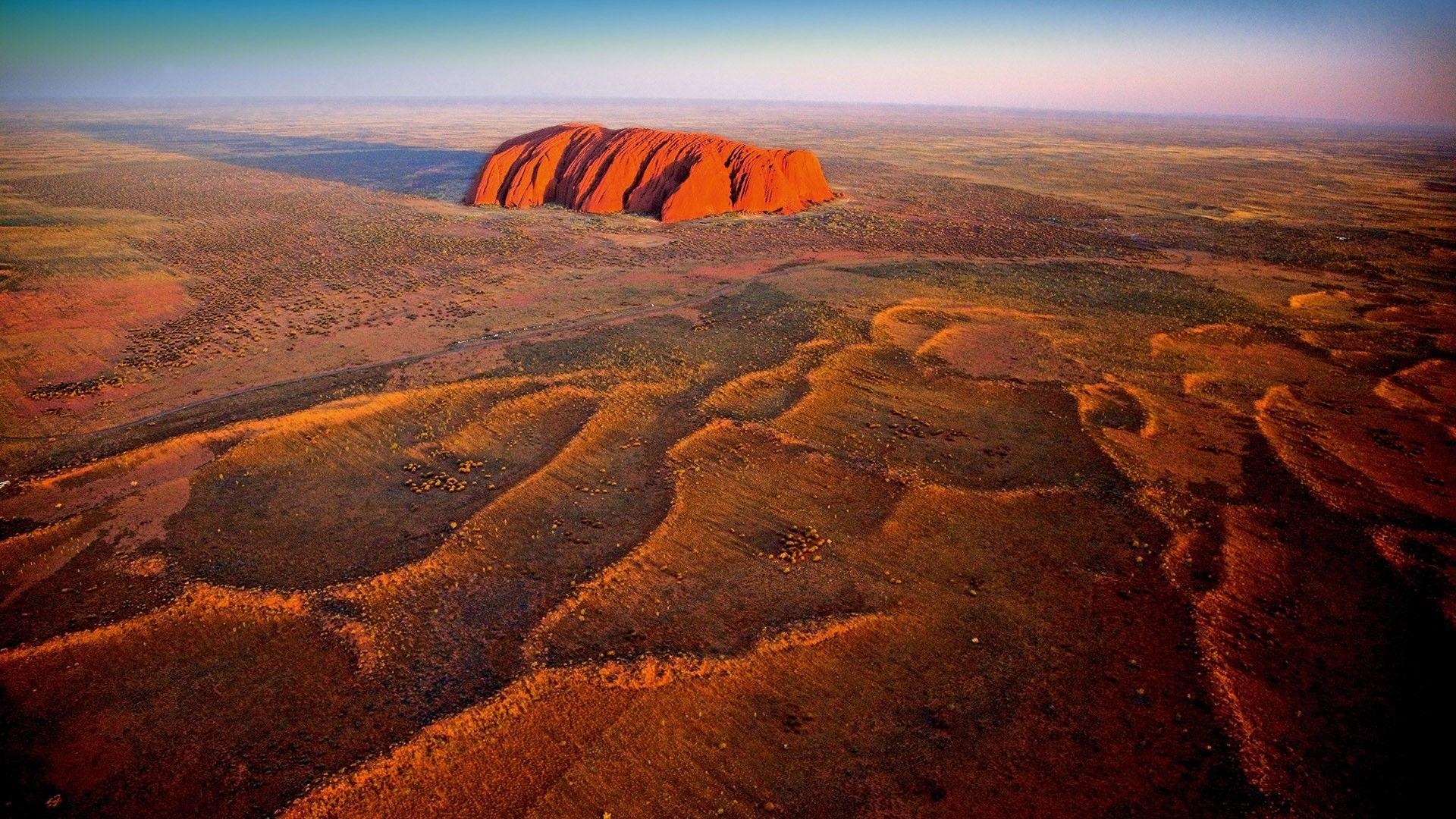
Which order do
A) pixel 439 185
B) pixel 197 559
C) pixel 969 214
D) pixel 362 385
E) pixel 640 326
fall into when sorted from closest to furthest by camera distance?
pixel 197 559, pixel 362 385, pixel 640 326, pixel 969 214, pixel 439 185

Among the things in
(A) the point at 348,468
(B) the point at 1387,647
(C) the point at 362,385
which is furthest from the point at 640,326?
(B) the point at 1387,647

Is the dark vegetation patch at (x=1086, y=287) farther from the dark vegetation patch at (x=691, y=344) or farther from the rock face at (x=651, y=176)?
the rock face at (x=651, y=176)

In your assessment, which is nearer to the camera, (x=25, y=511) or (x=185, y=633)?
(x=185, y=633)

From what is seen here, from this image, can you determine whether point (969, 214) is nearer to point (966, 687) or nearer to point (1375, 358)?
point (1375, 358)

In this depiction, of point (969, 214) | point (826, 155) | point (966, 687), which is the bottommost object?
point (966, 687)

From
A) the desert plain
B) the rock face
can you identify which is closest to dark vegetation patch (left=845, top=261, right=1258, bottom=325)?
the desert plain

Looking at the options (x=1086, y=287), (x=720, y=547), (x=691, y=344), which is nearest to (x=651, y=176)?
(x=691, y=344)
